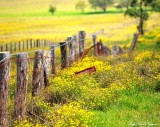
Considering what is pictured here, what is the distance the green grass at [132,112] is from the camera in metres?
11.1


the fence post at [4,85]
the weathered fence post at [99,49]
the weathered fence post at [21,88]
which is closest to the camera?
the fence post at [4,85]

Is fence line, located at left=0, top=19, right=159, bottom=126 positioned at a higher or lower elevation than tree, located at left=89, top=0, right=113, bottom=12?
higher

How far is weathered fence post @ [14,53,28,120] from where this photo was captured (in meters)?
10.5

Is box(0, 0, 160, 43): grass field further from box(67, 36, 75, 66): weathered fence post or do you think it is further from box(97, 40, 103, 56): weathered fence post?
box(67, 36, 75, 66): weathered fence post

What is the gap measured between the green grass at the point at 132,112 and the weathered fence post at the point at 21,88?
1.88 meters

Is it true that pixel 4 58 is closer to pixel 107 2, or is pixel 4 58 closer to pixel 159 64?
pixel 159 64

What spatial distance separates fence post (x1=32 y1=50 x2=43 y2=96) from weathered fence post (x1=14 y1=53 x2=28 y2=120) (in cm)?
189

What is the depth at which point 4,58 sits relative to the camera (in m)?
9.70

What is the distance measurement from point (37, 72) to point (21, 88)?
2.15 metres

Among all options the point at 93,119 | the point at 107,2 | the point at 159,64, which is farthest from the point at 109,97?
the point at 107,2

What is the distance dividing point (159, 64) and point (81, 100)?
5.67 meters

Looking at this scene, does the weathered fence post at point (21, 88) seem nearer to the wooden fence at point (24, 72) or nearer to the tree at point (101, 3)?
the wooden fence at point (24, 72)

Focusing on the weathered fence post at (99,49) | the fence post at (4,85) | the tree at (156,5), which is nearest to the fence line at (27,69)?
the fence post at (4,85)

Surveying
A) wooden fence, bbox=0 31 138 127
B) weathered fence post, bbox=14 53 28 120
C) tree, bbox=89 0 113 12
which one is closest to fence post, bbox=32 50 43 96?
Answer: wooden fence, bbox=0 31 138 127
